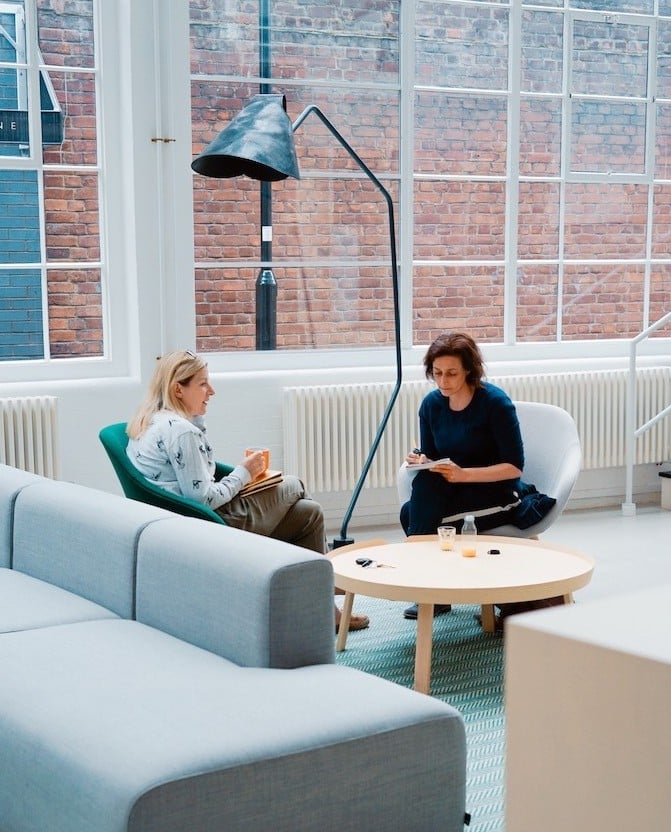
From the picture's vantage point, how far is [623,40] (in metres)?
6.58

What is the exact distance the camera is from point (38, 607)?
296cm

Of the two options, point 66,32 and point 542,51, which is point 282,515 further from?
point 542,51

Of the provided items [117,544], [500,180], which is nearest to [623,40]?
[500,180]

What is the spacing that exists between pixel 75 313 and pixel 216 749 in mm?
3835

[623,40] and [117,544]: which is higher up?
[623,40]

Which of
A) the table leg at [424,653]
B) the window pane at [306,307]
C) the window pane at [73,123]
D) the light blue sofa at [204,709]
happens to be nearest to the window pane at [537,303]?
the window pane at [306,307]

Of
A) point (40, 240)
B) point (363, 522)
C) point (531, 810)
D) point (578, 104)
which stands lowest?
point (363, 522)

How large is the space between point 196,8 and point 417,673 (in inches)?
137

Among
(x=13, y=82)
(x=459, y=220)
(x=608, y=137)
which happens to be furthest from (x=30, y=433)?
(x=608, y=137)

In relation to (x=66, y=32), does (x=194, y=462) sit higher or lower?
lower

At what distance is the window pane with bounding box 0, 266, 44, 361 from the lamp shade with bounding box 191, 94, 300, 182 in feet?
3.92

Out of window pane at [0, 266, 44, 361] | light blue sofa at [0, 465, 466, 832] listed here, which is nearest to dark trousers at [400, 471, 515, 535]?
light blue sofa at [0, 465, 466, 832]

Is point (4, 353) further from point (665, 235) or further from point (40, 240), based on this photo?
point (665, 235)

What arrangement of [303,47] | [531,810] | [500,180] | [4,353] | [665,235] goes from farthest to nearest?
[665,235] < [500,180] < [303,47] < [4,353] < [531,810]
